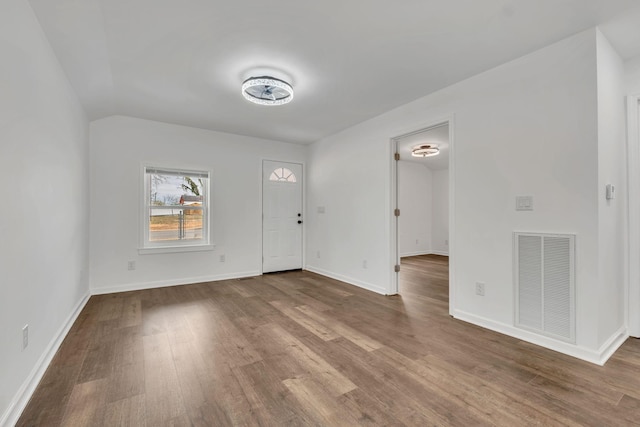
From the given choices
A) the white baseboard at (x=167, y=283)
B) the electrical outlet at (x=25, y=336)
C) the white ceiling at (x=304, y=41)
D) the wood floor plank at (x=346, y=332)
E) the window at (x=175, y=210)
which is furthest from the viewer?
the window at (x=175, y=210)

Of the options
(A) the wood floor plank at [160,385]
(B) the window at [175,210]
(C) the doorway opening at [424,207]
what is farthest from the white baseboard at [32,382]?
(C) the doorway opening at [424,207]

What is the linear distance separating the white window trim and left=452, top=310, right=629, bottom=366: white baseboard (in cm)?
392

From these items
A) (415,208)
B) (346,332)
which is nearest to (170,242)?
(346,332)

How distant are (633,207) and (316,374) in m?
3.00

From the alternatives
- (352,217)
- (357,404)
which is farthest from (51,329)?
(352,217)

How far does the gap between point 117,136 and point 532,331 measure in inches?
210

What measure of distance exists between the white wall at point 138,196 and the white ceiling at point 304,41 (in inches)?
33.0

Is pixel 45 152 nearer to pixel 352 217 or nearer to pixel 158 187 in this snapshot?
pixel 158 187

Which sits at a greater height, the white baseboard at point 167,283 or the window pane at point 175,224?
the window pane at point 175,224

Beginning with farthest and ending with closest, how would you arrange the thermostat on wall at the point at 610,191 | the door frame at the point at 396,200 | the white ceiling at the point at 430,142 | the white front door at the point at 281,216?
the white front door at the point at 281,216, the white ceiling at the point at 430,142, the door frame at the point at 396,200, the thermostat on wall at the point at 610,191

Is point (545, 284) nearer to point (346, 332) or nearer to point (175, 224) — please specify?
point (346, 332)

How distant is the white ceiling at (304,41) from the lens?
75.7 inches

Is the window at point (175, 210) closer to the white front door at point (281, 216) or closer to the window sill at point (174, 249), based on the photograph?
the window sill at point (174, 249)

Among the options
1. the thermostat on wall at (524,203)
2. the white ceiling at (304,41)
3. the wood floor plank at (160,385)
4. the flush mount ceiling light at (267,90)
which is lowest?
the wood floor plank at (160,385)
